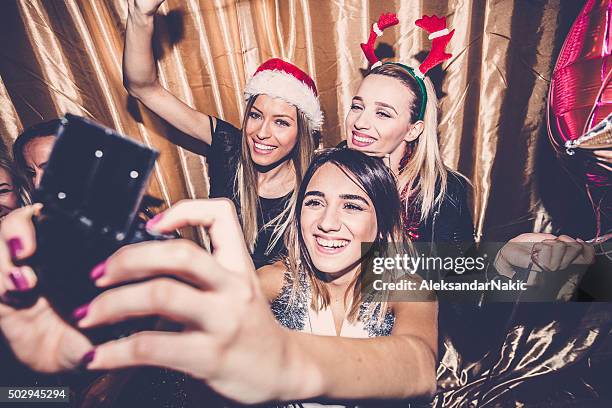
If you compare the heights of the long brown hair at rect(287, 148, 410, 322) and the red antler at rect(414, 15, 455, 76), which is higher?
the red antler at rect(414, 15, 455, 76)

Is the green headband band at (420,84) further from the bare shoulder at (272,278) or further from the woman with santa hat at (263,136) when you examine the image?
the bare shoulder at (272,278)

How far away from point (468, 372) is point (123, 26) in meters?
1.25

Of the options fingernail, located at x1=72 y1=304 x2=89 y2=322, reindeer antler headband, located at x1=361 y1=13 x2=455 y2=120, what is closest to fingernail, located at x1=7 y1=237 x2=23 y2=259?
fingernail, located at x1=72 y1=304 x2=89 y2=322

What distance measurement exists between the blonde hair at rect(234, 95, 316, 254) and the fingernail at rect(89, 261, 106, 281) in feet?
1.08

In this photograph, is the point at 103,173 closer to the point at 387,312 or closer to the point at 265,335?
the point at 265,335

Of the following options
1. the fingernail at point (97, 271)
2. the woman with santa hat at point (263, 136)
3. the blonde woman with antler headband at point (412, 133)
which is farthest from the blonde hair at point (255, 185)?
the fingernail at point (97, 271)

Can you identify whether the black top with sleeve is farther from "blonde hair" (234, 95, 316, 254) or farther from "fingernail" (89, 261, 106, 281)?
"fingernail" (89, 261, 106, 281)

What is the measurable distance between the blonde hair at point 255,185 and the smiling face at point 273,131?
0.05ft

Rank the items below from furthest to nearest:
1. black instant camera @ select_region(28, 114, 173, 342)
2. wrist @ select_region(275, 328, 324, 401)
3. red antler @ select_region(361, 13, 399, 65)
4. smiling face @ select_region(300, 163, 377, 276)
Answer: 1. red antler @ select_region(361, 13, 399, 65)
2. smiling face @ select_region(300, 163, 377, 276)
3. black instant camera @ select_region(28, 114, 173, 342)
4. wrist @ select_region(275, 328, 324, 401)

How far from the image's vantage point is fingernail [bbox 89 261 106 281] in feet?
2.78

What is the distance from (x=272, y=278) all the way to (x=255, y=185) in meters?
0.22

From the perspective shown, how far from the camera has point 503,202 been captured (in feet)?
4.25

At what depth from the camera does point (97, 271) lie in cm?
87

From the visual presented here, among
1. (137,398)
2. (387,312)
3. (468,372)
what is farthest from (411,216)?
(137,398)
